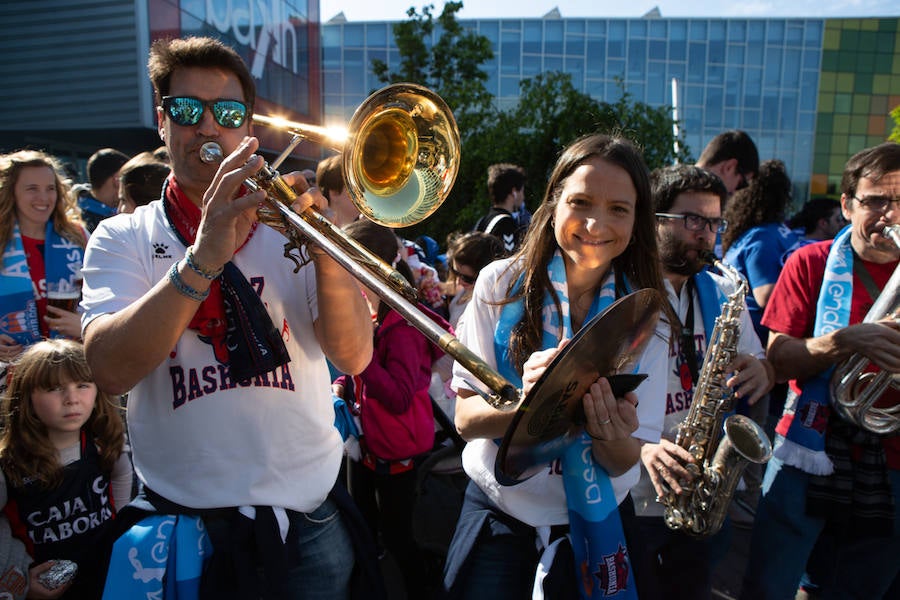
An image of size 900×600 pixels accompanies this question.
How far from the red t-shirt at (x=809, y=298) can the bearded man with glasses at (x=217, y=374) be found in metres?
2.05

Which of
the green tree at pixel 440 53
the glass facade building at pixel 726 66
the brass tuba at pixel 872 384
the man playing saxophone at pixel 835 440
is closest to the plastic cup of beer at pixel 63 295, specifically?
the man playing saxophone at pixel 835 440

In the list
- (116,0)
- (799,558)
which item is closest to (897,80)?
(116,0)

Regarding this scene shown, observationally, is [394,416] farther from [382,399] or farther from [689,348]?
[689,348]

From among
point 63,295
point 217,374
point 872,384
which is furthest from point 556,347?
point 63,295

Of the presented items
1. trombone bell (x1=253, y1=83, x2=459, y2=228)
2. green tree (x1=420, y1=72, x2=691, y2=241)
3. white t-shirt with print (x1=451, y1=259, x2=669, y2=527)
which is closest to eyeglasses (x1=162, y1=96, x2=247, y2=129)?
trombone bell (x1=253, y1=83, x2=459, y2=228)

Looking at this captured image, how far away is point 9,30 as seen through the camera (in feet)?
40.5

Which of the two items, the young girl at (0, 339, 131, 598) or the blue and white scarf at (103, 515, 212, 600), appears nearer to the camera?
the blue and white scarf at (103, 515, 212, 600)

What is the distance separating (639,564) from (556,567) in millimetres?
314

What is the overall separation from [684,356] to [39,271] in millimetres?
3359

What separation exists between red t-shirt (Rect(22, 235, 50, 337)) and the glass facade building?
127ft

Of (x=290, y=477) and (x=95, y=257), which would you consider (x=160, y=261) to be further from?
(x=290, y=477)

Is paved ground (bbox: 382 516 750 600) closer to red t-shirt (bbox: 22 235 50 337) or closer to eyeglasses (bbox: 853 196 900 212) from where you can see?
eyeglasses (bbox: 853 196 900 212)

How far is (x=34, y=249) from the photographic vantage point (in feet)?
10.8

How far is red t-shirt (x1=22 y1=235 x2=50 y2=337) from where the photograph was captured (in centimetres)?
319
